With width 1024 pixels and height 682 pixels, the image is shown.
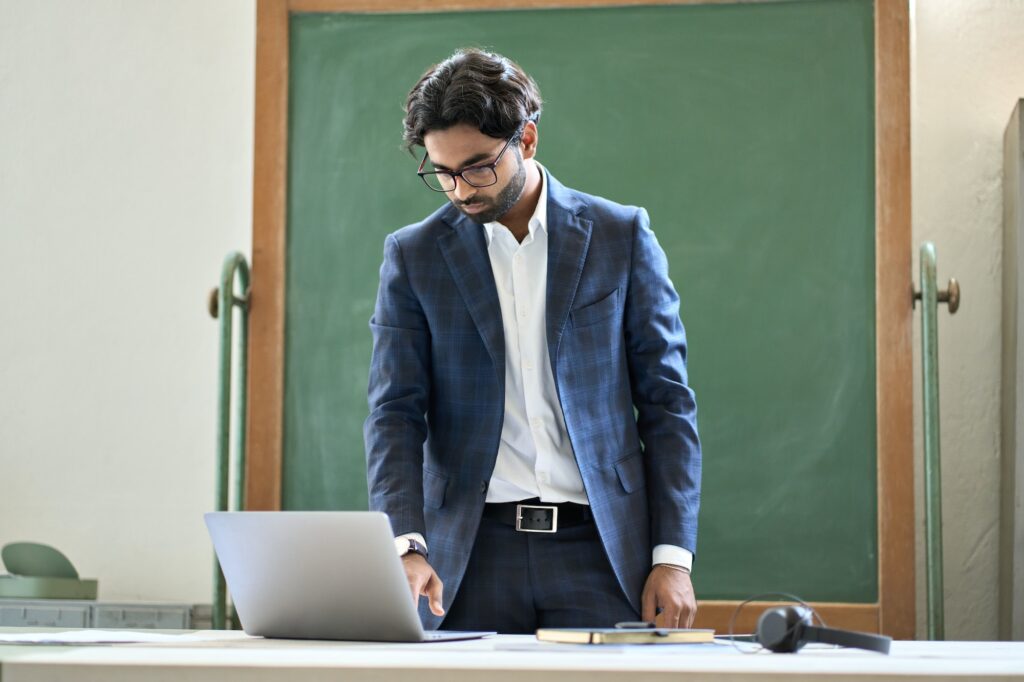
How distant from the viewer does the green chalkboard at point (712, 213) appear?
9.00ft

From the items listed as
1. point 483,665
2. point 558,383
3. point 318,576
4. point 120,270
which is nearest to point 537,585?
point 558,383

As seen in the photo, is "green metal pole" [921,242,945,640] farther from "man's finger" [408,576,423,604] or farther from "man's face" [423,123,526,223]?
"man's finger" [408,576,423,604]

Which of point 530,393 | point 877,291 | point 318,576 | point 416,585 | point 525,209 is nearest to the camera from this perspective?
point 318,576

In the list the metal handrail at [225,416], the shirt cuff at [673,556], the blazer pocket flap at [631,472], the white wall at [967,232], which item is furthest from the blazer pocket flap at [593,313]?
the white wall at [967,232]

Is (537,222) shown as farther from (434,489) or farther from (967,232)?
(967,232)

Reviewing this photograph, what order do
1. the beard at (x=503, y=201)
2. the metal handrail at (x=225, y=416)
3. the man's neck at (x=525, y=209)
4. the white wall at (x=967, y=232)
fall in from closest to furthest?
the beard at (x=503, y=201)
the man's neck at (x=525, y=209)
the metal handrail at (x=225, y=416)
the white wall at (x=967, y=232)

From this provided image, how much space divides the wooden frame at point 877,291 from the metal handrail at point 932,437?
0.05 meters

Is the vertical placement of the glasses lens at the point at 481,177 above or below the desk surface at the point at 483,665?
above

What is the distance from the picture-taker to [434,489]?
195cm

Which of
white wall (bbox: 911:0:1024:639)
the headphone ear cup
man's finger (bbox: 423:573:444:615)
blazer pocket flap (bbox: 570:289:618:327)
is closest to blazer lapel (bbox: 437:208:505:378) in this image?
blazer pocket flap (bbox: 570:289:618:327)

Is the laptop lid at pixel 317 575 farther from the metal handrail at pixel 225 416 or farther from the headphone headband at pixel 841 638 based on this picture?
the metal handrail at pixel 225 416

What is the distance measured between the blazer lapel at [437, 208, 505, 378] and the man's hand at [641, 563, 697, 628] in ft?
1.25

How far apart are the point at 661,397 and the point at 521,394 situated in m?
0.22

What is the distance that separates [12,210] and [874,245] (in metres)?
A: 2.24
